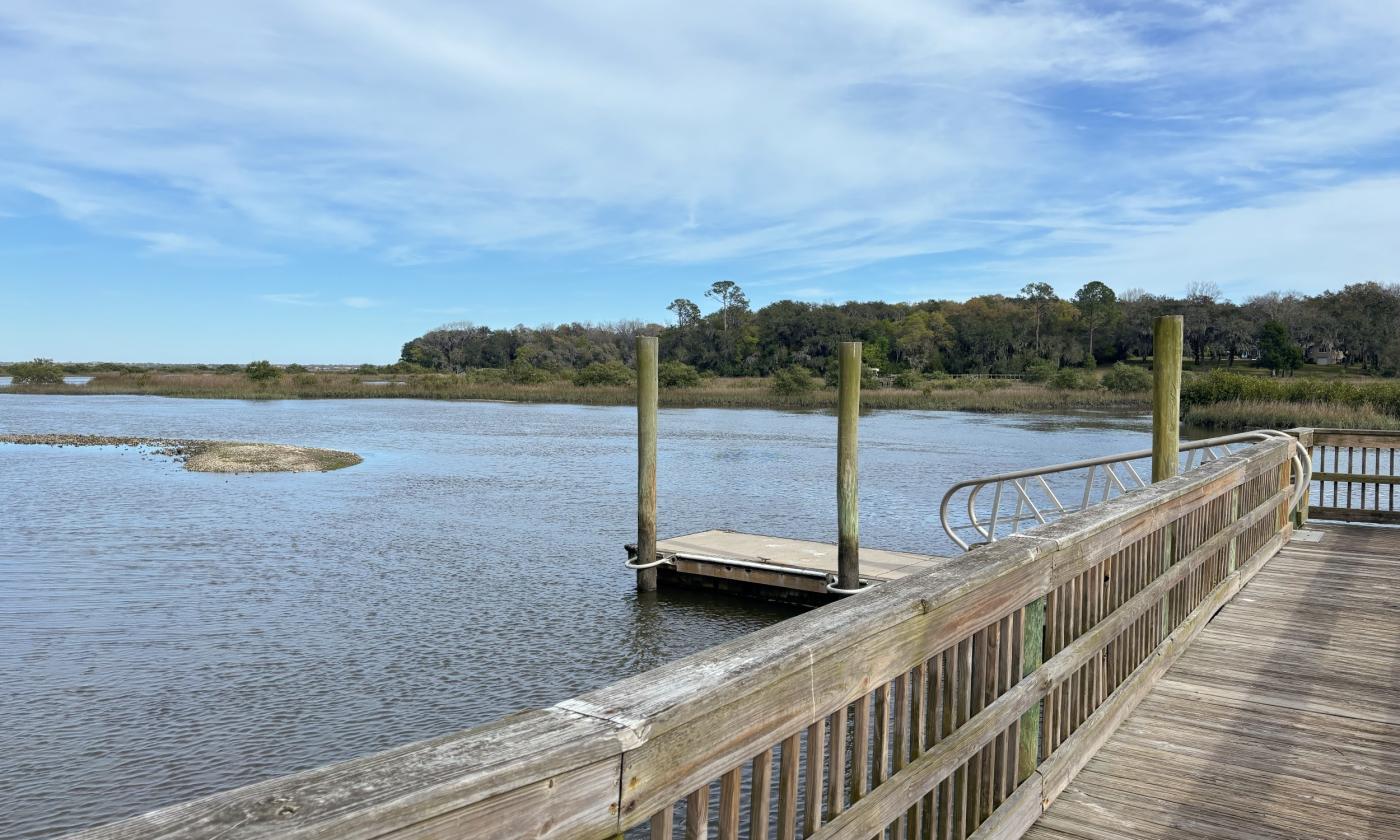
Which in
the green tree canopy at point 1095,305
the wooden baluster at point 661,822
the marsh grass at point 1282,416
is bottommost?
the marsh grass at point 1282,416

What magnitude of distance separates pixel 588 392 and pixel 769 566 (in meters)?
66.0

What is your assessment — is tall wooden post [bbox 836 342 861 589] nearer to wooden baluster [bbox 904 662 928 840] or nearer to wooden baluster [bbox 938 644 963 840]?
wooden baluster [bbox 938 644 963 840]

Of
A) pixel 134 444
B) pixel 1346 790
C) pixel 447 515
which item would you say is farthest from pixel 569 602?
pixel 134 444

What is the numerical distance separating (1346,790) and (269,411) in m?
65.1

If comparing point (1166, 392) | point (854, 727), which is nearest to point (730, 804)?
point (854, 727)

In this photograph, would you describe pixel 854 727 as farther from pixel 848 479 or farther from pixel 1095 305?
pixel 1095 305

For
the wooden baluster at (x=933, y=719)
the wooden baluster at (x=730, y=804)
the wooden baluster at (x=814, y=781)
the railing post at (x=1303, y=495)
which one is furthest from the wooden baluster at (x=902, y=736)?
the railing post at (x=1303, y=495)

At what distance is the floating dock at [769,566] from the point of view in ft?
39.1

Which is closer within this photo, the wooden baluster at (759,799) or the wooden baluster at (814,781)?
the wooden baluster at (759,799)

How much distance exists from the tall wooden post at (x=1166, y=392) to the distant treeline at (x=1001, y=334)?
8531 cm

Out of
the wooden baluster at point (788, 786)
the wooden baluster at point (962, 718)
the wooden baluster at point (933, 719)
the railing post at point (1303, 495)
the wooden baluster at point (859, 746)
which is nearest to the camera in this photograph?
the wooden baluster at point (788, 786)

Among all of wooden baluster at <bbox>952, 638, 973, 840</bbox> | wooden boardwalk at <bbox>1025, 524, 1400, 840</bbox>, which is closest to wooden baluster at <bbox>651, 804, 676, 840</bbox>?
wooden baluster at <bbox>952, 638, 973, 840</bbox>

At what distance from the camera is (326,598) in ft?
43.9

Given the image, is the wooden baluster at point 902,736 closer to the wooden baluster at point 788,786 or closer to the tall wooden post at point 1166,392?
the wooden baluster at point 788,786
